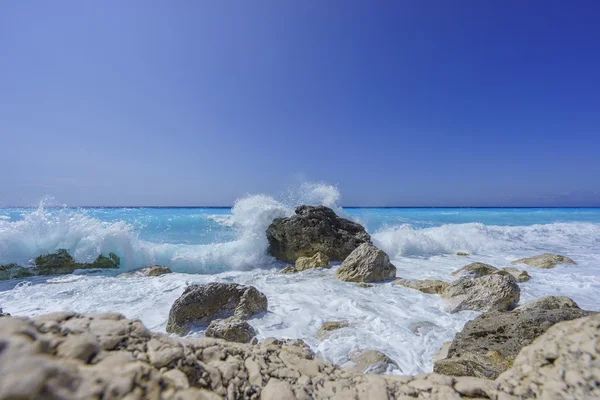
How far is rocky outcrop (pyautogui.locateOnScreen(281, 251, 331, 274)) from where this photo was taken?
873cm

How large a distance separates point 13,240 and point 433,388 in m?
12.8

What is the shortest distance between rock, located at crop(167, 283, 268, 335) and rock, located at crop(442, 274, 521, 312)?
3794 millimetres

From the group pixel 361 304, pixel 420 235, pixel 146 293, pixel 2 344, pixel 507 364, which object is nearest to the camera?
pixel 2 344

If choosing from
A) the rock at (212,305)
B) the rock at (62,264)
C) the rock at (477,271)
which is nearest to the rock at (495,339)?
the rock at (212,305)

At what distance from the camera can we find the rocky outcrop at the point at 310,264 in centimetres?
873

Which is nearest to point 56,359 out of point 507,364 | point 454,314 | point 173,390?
point 173,390

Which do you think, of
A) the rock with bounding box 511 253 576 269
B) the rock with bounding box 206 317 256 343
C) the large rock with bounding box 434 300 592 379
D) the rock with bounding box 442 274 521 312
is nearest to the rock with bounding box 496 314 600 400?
the large rock with bounding box 434 300 592 379

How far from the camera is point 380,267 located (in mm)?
7129

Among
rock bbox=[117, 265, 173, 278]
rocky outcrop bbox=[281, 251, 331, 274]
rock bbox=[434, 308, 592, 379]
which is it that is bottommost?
rock bbox=[117, 265, 173, 278]

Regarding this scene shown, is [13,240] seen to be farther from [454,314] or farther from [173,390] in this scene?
[454,314]

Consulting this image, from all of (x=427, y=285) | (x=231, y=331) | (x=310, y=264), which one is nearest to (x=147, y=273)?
(x=310, y=264)

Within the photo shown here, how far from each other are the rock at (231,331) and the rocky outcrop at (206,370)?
2495 millimetres

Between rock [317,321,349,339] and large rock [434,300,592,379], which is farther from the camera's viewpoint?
rock [317,321,349,339]

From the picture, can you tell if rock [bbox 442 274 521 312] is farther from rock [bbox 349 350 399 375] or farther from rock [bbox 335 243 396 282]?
rock [bbox 349 350 399 375]
